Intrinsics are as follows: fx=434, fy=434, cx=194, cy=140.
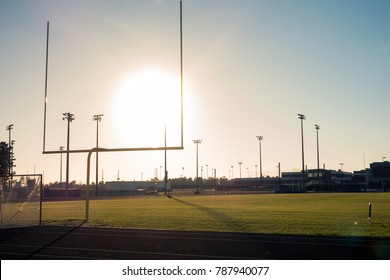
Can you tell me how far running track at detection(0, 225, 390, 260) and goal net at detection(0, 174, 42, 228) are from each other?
21.9 feet

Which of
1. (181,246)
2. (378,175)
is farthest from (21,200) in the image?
(378,175)

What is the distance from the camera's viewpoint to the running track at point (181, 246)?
1179cm

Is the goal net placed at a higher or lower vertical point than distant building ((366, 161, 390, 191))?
lower

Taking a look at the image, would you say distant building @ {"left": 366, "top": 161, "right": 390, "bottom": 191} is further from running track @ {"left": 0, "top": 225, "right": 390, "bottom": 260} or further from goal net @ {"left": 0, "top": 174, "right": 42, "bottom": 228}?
running track @ {"left": 0, "top": 225, "right": 390, "bottom": 260}

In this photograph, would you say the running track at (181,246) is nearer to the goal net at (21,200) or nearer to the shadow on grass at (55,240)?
the shadow on grass at (55,240)

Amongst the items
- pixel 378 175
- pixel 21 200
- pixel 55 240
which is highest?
pixel 378 175

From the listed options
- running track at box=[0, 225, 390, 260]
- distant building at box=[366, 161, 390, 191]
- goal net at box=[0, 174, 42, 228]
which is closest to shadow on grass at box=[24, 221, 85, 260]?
running track at box=[0, 225, 390, 260]

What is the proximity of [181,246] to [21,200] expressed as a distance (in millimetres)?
19036

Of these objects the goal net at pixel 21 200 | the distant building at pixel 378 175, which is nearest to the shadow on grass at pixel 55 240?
the goal net at pixel 21 200

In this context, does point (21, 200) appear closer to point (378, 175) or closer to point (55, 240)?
point (55, 240)

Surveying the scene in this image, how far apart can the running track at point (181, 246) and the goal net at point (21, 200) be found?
263 inches

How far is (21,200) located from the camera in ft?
94.8

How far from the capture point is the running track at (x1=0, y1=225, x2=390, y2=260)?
11.8 m
